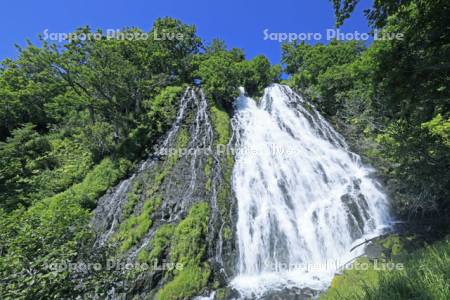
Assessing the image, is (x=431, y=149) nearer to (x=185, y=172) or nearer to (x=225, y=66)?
(x=185, y=172)

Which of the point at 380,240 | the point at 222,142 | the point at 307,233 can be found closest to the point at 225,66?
the point at 222,142

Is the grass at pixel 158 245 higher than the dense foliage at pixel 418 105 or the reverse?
the reverse

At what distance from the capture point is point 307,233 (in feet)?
30.4

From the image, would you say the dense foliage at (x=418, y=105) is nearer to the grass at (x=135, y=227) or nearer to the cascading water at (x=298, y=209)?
the cascading water at (x=298, y=209)

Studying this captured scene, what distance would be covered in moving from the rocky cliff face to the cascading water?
79 cm

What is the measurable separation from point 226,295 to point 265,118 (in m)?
13.1

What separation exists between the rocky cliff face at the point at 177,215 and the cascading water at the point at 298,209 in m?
0.79

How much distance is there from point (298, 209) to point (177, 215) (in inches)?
203

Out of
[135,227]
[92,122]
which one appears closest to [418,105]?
[135,227]

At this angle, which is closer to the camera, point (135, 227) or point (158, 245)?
point (158, 245)

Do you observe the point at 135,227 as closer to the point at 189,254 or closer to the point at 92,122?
the point at 189,254

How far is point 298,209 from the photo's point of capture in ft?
33.9

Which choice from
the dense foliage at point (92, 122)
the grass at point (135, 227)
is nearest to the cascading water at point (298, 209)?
the dense foliage at point (92, 122)

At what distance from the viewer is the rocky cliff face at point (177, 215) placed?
7984 mm
